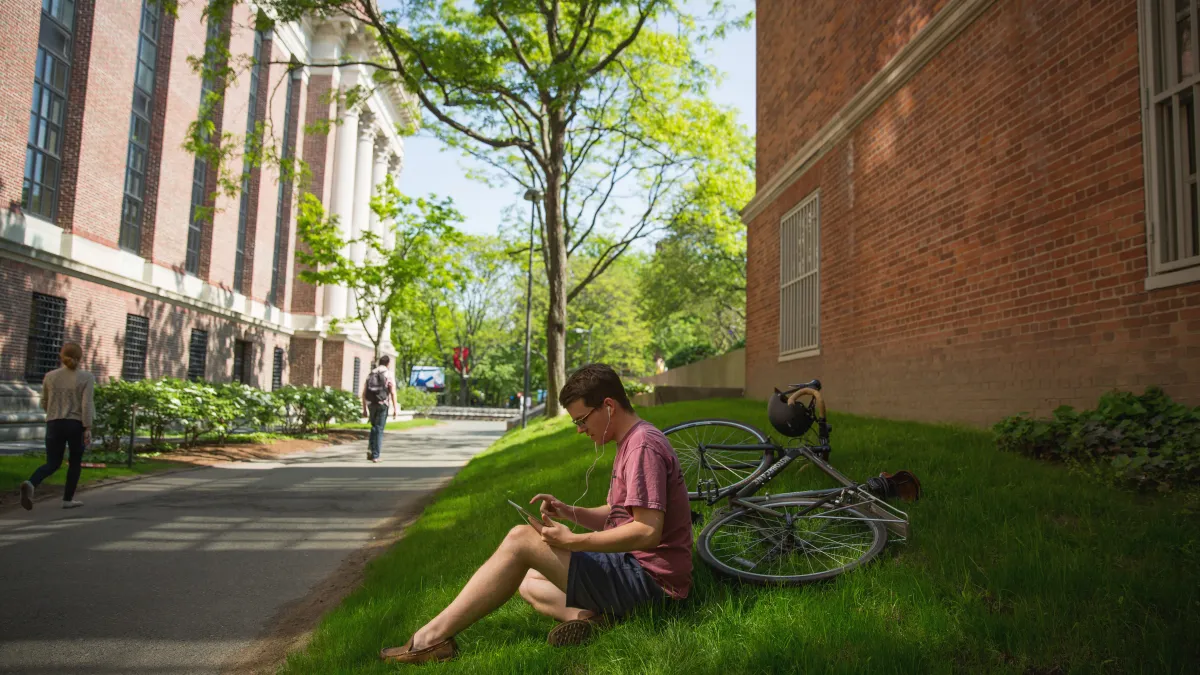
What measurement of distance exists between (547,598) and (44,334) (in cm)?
2041

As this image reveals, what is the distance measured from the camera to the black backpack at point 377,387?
15.2 metres

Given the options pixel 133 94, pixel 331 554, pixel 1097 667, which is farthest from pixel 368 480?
pixel 133 94

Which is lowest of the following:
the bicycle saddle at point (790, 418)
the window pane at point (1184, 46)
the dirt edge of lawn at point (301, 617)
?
the dirt edge of lawn at point (301, 617)

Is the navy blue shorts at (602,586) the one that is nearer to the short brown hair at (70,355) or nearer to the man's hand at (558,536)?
A: the man's hand at (558,536)

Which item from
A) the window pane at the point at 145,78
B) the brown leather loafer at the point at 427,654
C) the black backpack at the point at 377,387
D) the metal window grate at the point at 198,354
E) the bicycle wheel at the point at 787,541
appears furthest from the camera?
the metal window grate at the point at 198,354

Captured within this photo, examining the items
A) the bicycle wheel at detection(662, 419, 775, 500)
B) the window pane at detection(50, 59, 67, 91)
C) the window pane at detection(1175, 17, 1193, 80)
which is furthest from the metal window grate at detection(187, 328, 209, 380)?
the window pane at detection(1175, 17, 1193, 80)

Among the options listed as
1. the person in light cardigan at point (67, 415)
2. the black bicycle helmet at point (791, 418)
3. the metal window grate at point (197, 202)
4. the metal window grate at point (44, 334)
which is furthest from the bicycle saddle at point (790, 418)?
the metal window grate at point (197, 202)

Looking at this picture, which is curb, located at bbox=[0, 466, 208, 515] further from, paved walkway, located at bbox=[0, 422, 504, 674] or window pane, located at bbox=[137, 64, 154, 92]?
window pane, located at bbox=[137, 64, 154, 92]

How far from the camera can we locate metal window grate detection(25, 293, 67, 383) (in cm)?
1858

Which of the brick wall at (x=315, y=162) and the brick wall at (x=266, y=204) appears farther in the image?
the brick wall at (x=315, y=162)

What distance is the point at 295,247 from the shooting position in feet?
123

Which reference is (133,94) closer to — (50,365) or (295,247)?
(50,365)

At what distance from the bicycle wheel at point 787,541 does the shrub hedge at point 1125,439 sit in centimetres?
188

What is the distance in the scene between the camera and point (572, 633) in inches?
132
